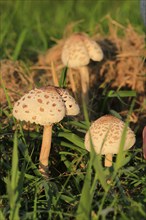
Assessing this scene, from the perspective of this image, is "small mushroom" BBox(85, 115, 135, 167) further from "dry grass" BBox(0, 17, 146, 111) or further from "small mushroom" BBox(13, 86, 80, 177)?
"dry grass" BBox(0, 17, 146, 111)

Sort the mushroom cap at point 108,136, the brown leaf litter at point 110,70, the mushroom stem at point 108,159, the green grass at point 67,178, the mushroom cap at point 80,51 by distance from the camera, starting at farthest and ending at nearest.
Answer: the brown leaf litter at point 110,70 → the mushroom cap at point 80,51 → the mushroom stem at point 108,159 → the mushroom cap at point 108,136 → the green grass at point 67,178

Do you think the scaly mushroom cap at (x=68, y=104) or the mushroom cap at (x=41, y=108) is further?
the scaly mushroom cap at (x=68, y=104)

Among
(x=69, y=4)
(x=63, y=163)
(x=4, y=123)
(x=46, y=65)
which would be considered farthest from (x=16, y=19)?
(x=63, y=163)

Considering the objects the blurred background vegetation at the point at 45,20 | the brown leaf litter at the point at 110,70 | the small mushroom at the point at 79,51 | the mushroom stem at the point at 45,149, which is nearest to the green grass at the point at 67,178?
the mushroom stem at the point at 45,149

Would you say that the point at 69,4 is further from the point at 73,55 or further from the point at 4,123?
the point at 4,123

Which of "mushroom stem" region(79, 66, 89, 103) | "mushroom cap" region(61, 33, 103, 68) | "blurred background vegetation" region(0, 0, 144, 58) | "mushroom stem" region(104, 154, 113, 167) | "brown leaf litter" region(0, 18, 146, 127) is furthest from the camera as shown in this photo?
"blurred background vegetation" region(0, 0, 144, 58)

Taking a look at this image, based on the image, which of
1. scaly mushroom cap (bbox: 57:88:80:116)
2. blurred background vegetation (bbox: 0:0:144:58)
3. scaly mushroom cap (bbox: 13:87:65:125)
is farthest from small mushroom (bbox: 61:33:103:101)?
scaly mushroom cap (bbox: 13:87:65:125)

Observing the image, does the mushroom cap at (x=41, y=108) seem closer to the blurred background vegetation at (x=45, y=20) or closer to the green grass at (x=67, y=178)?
the green grass at (x=67, y=178)
